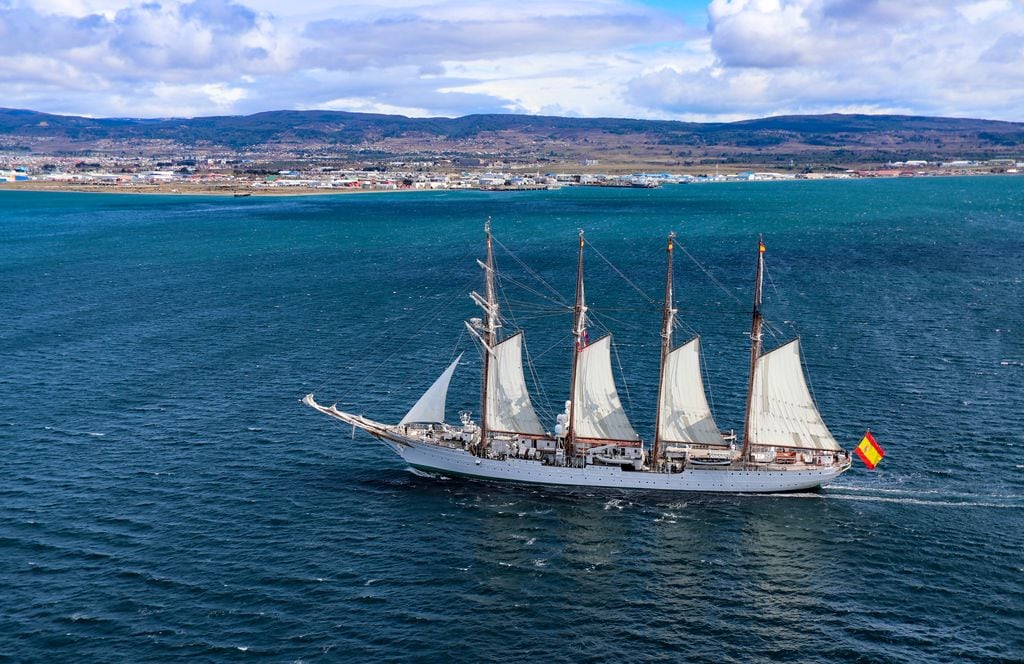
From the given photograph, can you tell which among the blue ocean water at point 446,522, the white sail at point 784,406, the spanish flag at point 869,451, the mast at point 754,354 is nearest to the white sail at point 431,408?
the blue ocean water at point 446,522

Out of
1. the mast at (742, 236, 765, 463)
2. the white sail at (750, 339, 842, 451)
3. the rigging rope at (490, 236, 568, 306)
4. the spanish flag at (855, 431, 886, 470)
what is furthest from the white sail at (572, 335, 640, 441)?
the rigging rope at (490, 236, 568, 306)

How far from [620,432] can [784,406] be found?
14.0 metres

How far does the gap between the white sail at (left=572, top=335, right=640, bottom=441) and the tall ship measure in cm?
9

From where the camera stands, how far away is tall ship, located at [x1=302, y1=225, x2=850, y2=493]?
247 feet

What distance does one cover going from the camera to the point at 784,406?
77.7 m

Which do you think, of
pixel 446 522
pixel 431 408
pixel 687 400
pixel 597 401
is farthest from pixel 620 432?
pixel 446 522

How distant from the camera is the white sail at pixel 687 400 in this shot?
78.0 metres

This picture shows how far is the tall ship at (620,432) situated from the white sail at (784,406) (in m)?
0.08

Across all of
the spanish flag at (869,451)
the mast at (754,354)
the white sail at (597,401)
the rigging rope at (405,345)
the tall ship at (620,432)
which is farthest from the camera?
the rigging rope at (405,345)

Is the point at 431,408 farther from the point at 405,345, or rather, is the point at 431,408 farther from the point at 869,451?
the point at 405,345

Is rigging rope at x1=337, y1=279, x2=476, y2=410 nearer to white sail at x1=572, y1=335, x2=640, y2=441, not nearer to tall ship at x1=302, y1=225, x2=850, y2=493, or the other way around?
tall ship at x1=302, y1=225, x2=850, y2=493

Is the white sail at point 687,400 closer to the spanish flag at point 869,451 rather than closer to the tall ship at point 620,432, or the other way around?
the tall ship at point 620,432

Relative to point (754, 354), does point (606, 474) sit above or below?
below

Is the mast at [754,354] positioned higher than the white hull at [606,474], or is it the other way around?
the mast at [754,354]
